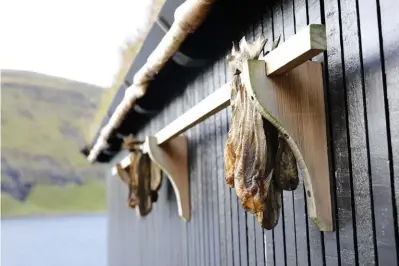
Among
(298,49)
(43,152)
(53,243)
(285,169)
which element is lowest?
(53,243)

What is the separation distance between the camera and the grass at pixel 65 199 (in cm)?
2311

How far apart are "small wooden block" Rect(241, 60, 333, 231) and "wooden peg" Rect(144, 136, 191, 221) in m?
1.77

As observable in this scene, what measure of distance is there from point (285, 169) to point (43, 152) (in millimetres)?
23660

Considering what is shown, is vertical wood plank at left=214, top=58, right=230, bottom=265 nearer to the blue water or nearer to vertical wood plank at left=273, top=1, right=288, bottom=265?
vertical wood plank at left=273, top=1, right=288, bottom=265

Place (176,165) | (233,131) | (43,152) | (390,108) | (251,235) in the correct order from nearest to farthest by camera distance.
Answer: (390,108) → (233,131) → (251,235) → (176,165) → (43,152)

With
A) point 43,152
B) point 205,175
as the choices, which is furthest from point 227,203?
point 43,152

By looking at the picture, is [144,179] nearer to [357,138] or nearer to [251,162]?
[251,162]

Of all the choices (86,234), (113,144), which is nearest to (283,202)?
(113,144)

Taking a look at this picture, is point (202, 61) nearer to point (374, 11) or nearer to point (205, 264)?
point (205, 264)

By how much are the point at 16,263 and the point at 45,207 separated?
9004 mm

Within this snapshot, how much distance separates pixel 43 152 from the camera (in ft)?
80.0

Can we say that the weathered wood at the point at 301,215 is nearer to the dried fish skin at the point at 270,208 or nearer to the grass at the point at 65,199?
the dried fish skin at the point at 270,208

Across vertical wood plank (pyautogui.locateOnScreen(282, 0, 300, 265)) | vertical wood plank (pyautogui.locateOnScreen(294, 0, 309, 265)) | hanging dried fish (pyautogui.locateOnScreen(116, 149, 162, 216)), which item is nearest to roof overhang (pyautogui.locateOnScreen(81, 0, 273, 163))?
vertical wood plank (pyautogui.locateOnScreen(282, 0, 300, 265))

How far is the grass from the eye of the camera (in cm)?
2311
